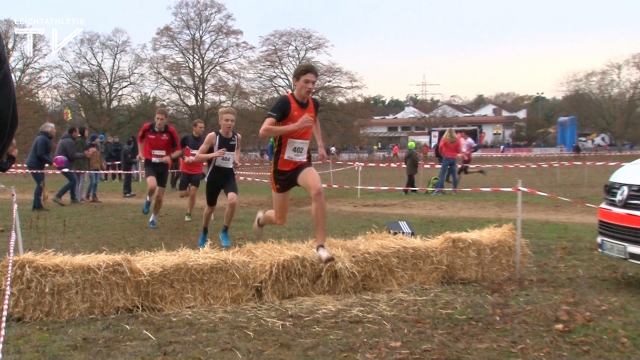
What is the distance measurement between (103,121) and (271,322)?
43211 millimetres

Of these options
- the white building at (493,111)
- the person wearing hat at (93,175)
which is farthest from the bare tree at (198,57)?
the white building at (493,111)

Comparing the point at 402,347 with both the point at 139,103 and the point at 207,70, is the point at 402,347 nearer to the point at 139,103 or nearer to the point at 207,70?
the point at 207,70

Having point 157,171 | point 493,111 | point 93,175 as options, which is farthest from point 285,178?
point 493,111

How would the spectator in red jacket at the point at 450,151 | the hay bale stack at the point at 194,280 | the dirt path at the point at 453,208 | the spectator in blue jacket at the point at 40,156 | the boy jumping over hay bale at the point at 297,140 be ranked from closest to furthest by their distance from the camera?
the hay bale stack at the point at 194,280, the boy jumping over hay bale at the point at 297,140, the dirt path at the point at 453,208, the spectator in blue jacket at the point at 40,156, the spectator in red jacket at the point at 450,151

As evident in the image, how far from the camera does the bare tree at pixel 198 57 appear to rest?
39.8m

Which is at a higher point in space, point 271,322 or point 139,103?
point 139,103

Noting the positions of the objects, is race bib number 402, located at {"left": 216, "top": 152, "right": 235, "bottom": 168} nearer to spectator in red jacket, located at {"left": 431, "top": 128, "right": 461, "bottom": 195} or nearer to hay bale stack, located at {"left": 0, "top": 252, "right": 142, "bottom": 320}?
hay bale stack, located at {"left": 0, "top": 252, "right": 142, "bottom": 320}

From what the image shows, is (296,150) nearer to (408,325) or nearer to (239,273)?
(239,273)

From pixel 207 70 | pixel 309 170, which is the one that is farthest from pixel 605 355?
pixel 207 70

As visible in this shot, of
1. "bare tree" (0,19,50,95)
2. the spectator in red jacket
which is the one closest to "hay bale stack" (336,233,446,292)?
the spectator in red jacket

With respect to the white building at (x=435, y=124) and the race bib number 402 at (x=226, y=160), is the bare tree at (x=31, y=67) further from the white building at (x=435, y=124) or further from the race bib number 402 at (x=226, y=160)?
the white building at (x=435, y=124)

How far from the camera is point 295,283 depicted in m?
5.60

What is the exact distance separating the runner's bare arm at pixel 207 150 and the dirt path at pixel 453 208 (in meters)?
5.58

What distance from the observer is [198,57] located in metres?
40.1
